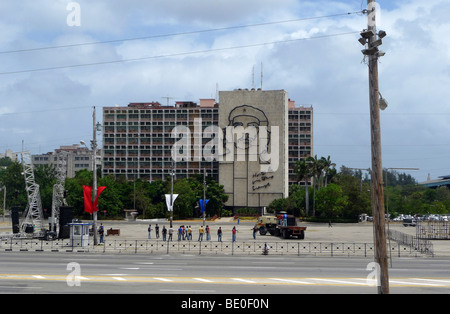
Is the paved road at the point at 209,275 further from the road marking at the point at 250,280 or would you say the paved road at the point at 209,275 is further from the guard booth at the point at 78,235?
the guard booth at the point at 78,235

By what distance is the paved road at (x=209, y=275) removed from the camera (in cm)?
2114

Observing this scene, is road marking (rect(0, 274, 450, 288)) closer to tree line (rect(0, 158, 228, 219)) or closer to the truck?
the truck

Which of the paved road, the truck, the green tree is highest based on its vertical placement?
the green tree

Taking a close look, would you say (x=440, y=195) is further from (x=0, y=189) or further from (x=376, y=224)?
(x=376, y=224)

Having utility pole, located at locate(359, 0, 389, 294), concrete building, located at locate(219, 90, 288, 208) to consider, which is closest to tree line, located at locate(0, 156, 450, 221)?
concrete building, located at locate(219, 90, 288, 208)

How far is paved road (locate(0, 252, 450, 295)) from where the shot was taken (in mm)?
21141

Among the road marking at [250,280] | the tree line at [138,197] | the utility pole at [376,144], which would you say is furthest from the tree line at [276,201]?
the utility pole at [376,144]

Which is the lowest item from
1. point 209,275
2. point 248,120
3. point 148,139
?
point 209,275

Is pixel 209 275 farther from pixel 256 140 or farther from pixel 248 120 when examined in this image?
pixel 248 120

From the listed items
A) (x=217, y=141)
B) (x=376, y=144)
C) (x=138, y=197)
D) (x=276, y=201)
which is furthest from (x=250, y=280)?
(x=217, y=141)

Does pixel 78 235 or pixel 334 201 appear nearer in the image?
pixel 78 235

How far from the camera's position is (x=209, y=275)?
25.6m

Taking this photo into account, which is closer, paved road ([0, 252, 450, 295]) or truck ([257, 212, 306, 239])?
paved road ([0, 252, 450, 295])

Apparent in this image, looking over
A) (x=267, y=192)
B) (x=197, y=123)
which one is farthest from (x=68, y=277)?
(x=197, y=123)
